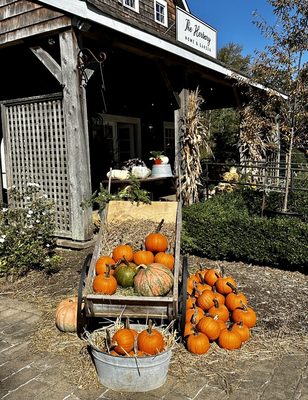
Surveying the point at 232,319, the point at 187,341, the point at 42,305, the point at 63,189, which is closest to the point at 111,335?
the point at 187,341

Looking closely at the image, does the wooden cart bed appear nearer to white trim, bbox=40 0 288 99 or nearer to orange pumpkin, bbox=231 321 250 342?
orange pumpkin, bbox=231 321 250 342

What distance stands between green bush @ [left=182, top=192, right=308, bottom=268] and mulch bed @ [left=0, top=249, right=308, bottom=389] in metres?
0.15

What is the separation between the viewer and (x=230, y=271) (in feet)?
15.3

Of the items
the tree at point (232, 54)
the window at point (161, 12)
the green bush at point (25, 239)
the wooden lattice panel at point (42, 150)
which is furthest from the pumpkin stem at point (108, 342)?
the tree at point (232, 54)

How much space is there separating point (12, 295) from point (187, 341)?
7.42 feet

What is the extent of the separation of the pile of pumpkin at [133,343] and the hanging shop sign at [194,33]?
7261 millimetres

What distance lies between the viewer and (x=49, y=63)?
216 inches

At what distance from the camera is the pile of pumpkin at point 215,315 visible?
282cm

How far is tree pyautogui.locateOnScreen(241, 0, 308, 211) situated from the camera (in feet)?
17.1

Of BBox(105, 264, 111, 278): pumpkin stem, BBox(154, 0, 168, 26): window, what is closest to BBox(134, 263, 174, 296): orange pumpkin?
BBox(105, 264, 111, 278): pumpkin stem

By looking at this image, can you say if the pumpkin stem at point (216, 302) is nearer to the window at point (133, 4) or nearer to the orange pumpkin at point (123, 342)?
the orange pumpkin at point (123, 342)

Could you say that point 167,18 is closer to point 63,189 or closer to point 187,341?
point 63,189

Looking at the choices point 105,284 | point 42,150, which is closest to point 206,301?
point 105,284

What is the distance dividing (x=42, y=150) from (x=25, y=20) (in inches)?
76.9
